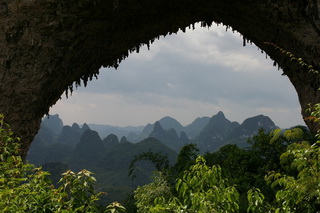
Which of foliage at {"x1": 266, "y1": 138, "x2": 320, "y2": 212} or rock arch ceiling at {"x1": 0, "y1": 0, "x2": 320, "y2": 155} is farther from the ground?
rock arch ceiling at {"x1": 0, "y1": 0, "x2": 320, "y2": 155}

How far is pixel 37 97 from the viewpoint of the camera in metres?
11.8

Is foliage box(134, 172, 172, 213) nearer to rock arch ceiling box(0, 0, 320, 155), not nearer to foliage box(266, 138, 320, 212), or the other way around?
rock arch ceiling box(0, 0, 320, 155)

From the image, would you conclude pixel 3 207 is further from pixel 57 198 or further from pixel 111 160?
pixel 111 160

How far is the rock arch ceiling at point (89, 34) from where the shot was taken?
33.8ft

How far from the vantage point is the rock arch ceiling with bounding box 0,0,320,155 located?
10.3 metres

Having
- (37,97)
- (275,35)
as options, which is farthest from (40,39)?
(275,35)

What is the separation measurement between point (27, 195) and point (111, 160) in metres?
174

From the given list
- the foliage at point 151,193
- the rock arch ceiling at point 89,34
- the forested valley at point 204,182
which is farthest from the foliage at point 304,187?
the foliage at point 151,193

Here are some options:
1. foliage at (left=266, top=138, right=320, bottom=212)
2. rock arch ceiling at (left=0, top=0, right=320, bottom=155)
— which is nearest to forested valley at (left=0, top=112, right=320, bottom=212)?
foliage at (left=266, top=138, right=320, bottom=212)

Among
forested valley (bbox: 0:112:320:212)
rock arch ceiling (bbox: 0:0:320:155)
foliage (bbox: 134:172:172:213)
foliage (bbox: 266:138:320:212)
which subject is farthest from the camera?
foliage (bbox: 134:172:172:213)

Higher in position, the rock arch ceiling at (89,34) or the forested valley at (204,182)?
the rock arch ceiling at (89,34)

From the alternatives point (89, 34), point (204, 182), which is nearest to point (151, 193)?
point (89, 34)

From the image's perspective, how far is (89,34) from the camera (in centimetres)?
1188

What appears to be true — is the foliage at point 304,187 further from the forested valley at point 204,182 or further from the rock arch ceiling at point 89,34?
the rock arch ceiling at point 89,34
